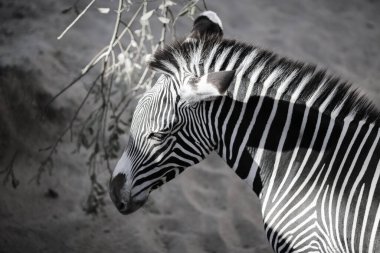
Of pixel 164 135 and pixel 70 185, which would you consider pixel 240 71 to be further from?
pixel 70 185

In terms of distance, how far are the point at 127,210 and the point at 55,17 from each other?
395 cm

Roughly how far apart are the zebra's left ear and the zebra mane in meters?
0.15

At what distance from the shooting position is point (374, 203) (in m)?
2.62

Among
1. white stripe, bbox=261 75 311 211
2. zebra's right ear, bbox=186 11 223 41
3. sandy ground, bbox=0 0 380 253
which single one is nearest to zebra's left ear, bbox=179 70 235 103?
white stripe, bbox=261 75 311 211

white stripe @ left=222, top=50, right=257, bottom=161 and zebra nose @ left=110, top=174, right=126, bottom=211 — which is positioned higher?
white stripe @ left=222, top=50, right=257, bottom=161

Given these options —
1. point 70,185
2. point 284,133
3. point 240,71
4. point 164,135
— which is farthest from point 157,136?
point 70,185

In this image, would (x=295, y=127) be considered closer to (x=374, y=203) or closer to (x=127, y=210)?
(x=374, y=203)

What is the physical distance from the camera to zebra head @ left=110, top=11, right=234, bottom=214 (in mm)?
2854

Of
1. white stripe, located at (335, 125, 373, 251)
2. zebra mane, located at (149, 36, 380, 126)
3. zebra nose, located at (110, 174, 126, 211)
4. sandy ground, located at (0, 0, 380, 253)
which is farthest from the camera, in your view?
sandy ground, located at (0, 0, 380, 253)

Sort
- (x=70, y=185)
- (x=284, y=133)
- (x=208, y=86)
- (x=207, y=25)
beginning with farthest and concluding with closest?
1. (x=70, y=185)
2. (x=207, y=25)
3. (x=284, y=133)
4. (x=208, y=86)

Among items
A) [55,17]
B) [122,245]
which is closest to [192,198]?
[122,245]

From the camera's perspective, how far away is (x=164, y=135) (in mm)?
2877

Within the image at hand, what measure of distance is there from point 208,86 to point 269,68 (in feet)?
1.25

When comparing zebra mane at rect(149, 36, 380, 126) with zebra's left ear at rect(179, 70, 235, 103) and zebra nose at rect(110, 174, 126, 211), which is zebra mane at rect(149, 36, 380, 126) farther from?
zebra nose at rect(110, 174, 126, 211)
